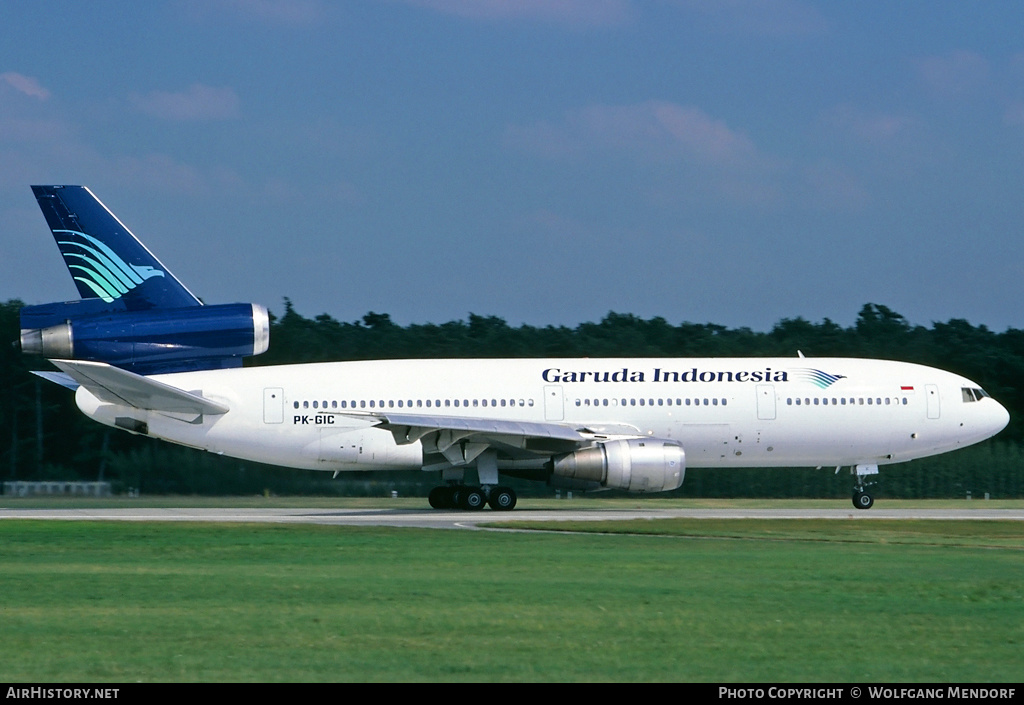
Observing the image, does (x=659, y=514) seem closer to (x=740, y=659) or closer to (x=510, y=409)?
(x=510, y=409)

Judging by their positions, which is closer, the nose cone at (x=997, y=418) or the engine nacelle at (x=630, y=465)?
the engine nacelle at (x=630, y=465)

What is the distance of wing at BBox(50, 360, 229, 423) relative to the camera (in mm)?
31078

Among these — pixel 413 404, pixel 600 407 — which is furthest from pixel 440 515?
pixel 600 407

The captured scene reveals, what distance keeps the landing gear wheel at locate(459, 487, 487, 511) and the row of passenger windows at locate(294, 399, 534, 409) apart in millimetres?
2240

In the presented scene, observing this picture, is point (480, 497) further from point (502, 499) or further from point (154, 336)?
point (154, 336)

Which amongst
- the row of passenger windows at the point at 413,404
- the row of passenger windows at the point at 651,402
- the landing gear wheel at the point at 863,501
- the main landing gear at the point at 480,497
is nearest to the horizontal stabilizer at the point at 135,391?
the row of passenger windows at the point at 413,404

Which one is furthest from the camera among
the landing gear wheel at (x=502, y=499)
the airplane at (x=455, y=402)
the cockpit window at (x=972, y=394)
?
the cockpit window at (x=972, y=394)

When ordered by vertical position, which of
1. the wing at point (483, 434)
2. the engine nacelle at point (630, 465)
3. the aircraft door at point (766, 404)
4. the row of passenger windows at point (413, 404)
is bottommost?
the engine nacelle at point (630, 465)

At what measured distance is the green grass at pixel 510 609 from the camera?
34.2 feet

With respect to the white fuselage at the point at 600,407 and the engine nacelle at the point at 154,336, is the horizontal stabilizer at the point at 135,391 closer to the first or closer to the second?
the white fuselage at the point at 600,407

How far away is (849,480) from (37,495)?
1131 inches

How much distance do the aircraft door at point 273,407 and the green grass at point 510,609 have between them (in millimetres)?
10771

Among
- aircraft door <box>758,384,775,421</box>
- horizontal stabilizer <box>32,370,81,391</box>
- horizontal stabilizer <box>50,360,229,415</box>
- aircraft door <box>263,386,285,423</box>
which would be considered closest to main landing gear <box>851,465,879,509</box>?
aircraft door <box>758,384,775,421</box>

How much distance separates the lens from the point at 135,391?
107ft
